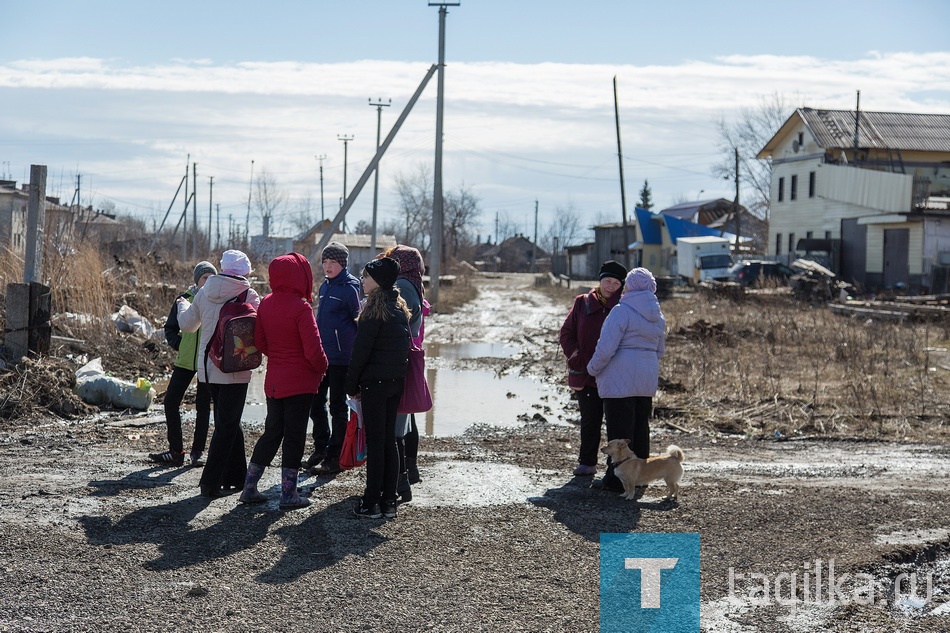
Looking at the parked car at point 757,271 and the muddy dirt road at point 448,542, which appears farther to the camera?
the parked car at point 757,271

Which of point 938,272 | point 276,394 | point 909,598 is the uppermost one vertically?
point 938,272

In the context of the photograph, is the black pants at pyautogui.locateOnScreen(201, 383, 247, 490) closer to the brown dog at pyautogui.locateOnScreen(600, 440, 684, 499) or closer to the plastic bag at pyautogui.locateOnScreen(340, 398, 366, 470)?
the plastic bag at pyautogui.locateOnScreen(340, 398, 366, 470)

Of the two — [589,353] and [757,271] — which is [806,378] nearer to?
[589,353]

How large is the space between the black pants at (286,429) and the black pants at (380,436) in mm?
490

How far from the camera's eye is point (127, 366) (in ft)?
45.8

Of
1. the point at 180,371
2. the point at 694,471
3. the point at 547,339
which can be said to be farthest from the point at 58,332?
the point at 547,339

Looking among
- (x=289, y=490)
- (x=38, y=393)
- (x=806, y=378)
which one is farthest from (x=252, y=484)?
(x=806, y=378)

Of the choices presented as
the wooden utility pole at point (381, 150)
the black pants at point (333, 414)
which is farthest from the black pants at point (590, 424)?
the wooden utility pole at point (381, 150)

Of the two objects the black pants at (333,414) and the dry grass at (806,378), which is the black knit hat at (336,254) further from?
the dry grass at (806,378)

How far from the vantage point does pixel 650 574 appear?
5465 millimetres

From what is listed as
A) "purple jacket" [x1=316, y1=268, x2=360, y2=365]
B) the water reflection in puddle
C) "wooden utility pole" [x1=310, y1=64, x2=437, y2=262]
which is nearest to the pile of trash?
"purple jacket" [x1=316, y1=268, x2=360, y2=365]

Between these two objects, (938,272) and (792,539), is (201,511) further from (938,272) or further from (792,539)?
(938,272)

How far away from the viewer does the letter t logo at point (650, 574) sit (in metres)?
5.03

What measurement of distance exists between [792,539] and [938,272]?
3258cm
